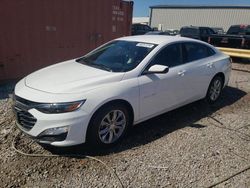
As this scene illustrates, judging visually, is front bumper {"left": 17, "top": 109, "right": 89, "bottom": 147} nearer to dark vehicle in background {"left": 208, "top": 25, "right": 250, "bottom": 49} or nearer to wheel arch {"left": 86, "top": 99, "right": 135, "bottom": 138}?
wheel arch {"left": 86, "top": 99, "right": 135, "bottom": 138}

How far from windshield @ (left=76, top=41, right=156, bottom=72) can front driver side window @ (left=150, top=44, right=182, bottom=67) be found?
183mm

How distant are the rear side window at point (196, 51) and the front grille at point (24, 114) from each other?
2946 millimetres

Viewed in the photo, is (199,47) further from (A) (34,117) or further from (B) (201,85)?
(A) (34,117)

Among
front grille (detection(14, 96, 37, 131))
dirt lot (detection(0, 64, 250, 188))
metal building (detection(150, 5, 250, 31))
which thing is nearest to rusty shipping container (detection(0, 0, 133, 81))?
dirt lot (detection(0, 64, 250, 188))

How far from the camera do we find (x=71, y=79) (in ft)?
12.9

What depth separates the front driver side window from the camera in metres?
4.56

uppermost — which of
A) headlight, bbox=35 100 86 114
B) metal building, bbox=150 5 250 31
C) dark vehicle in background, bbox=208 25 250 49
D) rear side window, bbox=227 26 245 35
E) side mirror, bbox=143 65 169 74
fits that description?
metal building, bbox=150 5 250 31

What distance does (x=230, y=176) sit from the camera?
11.4 ft

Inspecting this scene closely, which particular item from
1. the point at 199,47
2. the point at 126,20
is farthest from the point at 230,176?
the point at 126,20

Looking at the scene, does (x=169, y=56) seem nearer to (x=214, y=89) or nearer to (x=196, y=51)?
(x=196, y=51)

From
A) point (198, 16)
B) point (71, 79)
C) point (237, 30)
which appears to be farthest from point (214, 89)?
point (198, 16)

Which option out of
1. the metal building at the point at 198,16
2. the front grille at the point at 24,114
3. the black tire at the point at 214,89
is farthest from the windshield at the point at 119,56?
the metal building at the point at 198,16

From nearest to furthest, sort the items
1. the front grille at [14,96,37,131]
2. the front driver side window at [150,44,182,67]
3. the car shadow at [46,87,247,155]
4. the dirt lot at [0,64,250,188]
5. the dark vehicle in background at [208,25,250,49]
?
the dirt lot at [0,64,250,188] → the front grille at [14,96,37,131] → the car shadow at [46,87,247,155] → the front driver side window at [150,44,182,67] → the dark vehicle in background at [208,25,250,49]

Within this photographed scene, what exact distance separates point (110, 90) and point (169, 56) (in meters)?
1.52
